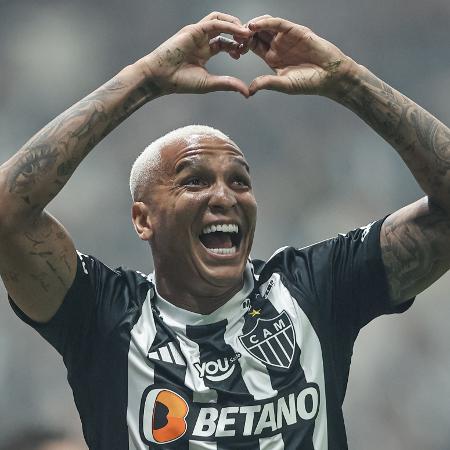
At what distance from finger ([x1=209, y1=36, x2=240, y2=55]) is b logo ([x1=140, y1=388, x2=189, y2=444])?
101 centimetres

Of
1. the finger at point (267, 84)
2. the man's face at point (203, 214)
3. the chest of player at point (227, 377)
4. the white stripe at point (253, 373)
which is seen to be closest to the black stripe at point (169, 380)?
the chest of player at point (227, 377)

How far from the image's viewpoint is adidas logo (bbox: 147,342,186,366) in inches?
106

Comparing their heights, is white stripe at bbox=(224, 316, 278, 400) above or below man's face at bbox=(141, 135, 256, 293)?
below

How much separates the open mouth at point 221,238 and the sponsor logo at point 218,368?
0.34m

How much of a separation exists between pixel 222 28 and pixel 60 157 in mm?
588

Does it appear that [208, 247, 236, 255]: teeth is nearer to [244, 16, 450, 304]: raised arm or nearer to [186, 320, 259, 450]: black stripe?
[186, 320, 259, 450]: black stripe

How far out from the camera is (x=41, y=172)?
2570mm

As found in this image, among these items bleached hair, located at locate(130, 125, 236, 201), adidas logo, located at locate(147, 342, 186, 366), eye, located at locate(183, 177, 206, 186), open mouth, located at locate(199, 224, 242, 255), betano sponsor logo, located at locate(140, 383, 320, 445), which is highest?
bleached hair, located at locate(130, 125, 236, 201)

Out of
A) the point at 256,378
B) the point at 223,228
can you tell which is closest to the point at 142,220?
the point at 223,228

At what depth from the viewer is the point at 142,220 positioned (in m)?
3.04

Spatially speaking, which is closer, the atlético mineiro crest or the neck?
the atlético mineiro crest

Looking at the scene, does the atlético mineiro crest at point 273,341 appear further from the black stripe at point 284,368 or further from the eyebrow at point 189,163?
the eyebrow at point 189,163

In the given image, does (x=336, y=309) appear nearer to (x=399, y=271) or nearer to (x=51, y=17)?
(x=399, y=271)

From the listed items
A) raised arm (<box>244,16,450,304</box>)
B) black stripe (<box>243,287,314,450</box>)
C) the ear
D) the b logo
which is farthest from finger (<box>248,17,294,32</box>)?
the b logo
